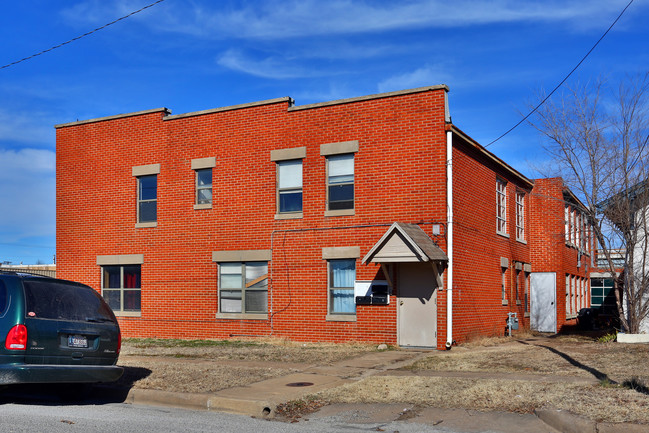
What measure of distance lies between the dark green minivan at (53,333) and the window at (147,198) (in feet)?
36.6

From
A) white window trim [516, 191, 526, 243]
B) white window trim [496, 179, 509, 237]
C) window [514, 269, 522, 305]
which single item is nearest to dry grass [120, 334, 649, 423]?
white window trim [496, 179, 509, 237]

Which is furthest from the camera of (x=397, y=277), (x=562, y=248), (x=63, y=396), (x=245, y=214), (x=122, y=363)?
(x=562, y=248)

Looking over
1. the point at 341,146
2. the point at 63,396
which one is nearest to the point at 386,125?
the point at 341,146

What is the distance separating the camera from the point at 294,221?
1888 cm

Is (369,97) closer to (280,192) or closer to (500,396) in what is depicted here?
(280,192)

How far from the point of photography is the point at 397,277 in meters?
17.6

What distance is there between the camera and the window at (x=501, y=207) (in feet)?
72.0

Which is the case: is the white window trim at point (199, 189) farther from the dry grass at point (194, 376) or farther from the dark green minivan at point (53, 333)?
the dark green minivan at point (53, 333)

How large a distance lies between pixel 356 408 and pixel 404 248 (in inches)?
284

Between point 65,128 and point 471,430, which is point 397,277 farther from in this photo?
point 65,128

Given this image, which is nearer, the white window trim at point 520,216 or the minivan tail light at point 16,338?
the minivan tail light at point 16,338

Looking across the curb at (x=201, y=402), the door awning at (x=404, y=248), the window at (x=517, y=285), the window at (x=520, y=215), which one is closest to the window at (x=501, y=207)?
the window at (x=520, y=215)

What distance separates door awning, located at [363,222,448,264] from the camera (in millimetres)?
16062

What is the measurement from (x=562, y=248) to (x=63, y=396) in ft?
66.3
